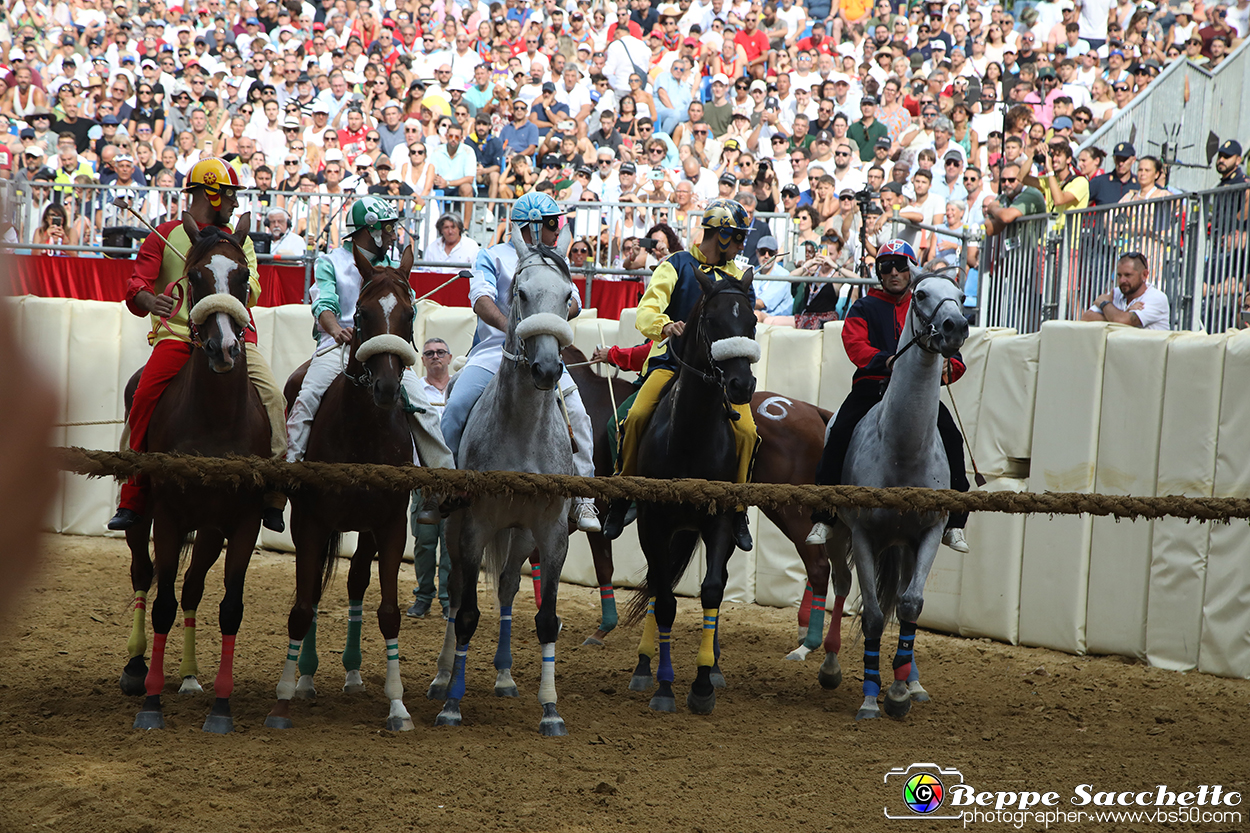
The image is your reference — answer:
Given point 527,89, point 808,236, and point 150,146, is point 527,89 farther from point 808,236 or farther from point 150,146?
point 808,236

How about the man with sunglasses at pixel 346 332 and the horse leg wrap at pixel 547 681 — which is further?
the man with sunglasses at pixel 346 332

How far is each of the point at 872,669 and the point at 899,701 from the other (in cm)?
25

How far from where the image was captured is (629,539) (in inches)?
424

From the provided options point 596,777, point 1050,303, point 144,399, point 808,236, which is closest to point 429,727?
point 596,777

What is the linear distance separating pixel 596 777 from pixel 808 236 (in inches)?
316

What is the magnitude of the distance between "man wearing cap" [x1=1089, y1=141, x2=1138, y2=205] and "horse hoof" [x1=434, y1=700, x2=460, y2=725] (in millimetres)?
8360

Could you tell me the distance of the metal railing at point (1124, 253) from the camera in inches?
330

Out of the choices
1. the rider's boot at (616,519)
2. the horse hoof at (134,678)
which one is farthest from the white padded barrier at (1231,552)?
the horse hoof at (134,678)

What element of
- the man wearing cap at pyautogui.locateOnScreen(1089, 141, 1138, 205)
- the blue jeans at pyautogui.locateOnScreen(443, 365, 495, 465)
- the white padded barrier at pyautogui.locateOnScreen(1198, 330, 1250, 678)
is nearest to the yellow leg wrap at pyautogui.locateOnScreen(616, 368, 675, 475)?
the blue jeans at pyautogui.locateOnScreen(443, 365, 495, 465)

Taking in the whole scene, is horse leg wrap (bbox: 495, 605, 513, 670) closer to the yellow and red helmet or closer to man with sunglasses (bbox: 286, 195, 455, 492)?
man with sunglasses (bbox: 286, 195, 455, 492)

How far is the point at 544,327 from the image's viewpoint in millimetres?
5609

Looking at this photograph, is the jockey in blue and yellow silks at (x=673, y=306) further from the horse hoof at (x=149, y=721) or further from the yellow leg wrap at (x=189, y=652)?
the horse hoof at (x=149, y=721)

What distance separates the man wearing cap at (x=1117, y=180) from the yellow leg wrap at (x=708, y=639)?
688 centimetres

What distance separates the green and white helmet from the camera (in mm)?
6590
